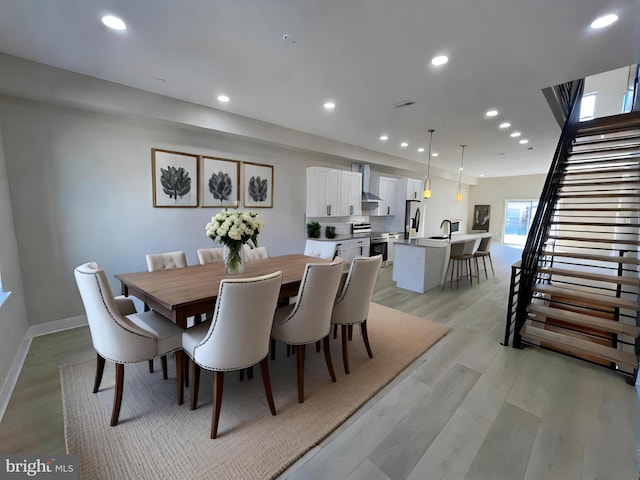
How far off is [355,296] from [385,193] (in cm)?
532

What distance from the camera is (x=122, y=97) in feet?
10.3

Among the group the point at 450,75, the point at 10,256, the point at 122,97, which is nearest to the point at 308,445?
the point at 10,256

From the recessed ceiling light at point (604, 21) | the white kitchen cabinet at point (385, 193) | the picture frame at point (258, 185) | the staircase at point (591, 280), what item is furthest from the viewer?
the white kitchen cabinet at point (385, 193)

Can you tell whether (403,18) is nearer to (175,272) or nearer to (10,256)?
(175,272)

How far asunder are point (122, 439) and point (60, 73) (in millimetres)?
3417

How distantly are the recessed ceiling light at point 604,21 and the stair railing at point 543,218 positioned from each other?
1.74 metres

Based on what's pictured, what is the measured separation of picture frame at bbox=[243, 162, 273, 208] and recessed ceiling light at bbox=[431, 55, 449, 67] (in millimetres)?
3085

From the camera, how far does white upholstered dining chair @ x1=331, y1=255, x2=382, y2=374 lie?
2422 millimetres

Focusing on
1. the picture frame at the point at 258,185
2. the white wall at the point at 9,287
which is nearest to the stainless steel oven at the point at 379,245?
the picture frame at the point at 258,185

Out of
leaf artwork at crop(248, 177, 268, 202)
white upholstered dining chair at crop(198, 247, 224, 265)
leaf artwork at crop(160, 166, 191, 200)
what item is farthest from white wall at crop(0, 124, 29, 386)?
leaf artwork at crop(248, 177, 268, 202)

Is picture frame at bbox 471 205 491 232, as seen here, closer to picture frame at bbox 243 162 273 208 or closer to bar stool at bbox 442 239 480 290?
bar stool at bbox 442 239 480 290

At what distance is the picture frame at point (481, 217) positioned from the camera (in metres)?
11.4

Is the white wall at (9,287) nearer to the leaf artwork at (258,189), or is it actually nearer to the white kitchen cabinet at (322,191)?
the leaf artwork at (258,189)

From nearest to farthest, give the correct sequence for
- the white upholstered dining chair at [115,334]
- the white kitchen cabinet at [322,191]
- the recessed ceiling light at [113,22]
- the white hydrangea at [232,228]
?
the white upholstered dining chair at [115,334], the recessed ceiling light at [113,22], the white hydrangea at [232,228], the white kitchen cabinet at [322,191]
